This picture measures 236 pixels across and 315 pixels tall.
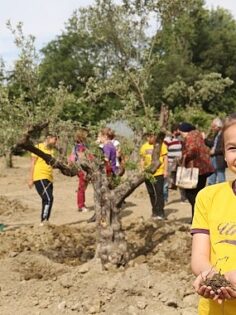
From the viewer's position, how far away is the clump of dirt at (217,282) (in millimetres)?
2252

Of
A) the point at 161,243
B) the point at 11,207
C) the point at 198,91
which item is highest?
the point at 198,91

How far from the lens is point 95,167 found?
7.02 m

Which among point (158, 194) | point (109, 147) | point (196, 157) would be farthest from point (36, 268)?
point (158, 194)

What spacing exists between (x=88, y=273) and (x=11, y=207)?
19.7ft

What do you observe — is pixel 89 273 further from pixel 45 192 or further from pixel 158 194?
pixel 158 194

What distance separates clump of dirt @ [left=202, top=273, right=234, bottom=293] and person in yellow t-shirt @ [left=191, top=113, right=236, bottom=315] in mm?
14

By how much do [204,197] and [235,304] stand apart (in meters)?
0.47

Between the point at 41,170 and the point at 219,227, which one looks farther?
the point at 41,170

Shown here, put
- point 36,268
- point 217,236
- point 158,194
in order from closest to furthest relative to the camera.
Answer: point 217,236
point 36,268
point 158,194

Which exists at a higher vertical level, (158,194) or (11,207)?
(158,194)

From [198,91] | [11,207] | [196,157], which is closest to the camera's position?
[196,157]

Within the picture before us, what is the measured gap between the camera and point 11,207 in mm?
12055

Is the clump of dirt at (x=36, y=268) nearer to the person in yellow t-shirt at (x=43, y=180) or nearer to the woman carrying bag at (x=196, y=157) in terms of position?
the person in yellow t-shirt at (x=43, y=180)

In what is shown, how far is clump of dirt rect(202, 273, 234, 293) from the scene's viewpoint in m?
2.25
